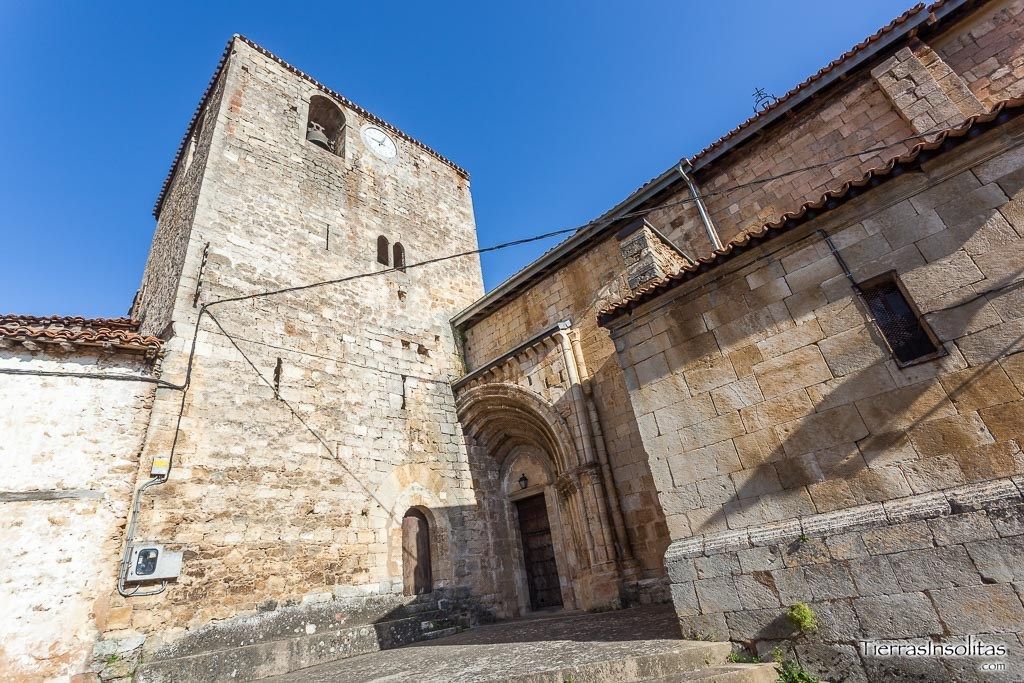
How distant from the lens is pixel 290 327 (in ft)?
28.5

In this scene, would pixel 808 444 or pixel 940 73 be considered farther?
pixel 940 73

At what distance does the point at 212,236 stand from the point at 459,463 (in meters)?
6.37

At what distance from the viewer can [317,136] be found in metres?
12.5

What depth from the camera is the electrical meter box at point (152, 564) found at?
5664 mm

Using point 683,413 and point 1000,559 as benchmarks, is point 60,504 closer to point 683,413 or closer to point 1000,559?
point 683,413

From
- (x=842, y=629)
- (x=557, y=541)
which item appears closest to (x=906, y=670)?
(x=842, y=629)

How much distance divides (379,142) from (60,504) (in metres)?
11.4

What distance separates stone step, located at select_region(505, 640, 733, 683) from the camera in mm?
3361

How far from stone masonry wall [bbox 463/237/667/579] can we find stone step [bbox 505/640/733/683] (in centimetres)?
305

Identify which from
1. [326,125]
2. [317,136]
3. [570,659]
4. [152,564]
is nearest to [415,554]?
[152,564]

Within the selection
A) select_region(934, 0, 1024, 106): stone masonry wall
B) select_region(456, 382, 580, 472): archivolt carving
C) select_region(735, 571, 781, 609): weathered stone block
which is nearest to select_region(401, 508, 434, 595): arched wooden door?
select_region(456, 382, 580, 472): archivolt carving

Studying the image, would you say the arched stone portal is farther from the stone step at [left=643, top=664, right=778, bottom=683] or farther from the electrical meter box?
the electrical meter box

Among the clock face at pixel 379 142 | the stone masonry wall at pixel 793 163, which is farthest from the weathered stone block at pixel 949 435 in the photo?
the clock face at pixel 379 142

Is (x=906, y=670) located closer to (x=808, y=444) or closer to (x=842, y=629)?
(x=842, y=629)
